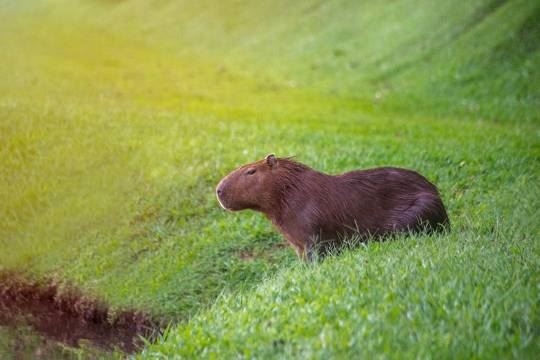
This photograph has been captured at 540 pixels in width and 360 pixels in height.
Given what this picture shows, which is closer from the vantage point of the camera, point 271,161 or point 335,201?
point 335,201

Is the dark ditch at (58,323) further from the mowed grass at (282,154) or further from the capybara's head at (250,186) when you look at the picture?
the capybara's head at (250,186)

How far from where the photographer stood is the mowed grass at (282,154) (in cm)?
461

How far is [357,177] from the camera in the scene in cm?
643

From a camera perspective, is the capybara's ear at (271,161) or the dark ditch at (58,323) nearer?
the capybara's ear at (271,161)

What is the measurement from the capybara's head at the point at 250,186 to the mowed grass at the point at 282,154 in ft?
2.06

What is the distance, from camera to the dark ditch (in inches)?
281

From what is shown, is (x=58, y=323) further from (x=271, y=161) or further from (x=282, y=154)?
(x=282, y=154)

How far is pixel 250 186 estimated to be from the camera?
21.2ft

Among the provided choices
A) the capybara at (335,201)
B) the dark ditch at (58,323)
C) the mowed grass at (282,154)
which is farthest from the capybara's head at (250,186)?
the dark ditch at (58,323)

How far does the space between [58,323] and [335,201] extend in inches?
128

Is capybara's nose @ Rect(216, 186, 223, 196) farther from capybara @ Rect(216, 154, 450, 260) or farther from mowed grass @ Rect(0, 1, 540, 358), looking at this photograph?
mowed grass @ Rect(0, 1, 540, 358)

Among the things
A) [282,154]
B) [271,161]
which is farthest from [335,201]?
[282,154]

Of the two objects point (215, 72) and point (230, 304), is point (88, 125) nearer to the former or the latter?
point (230, 304)

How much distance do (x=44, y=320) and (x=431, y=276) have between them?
451 cm
